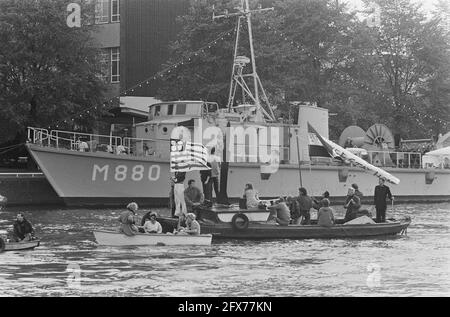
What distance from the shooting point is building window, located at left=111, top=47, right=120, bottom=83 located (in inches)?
2448

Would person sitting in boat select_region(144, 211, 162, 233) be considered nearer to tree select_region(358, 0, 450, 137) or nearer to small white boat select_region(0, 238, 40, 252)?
small white boat select_region(0, 238, 40, 252)

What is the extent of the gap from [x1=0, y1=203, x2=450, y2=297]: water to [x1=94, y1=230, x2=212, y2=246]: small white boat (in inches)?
10.1

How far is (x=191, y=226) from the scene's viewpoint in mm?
29422

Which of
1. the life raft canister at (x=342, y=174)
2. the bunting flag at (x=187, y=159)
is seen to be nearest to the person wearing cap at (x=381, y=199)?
the bunting flag at (x=187, y=159)

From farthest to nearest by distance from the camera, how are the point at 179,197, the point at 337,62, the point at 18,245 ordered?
the point at 337,62, the point at 179,197, the point at 18,245

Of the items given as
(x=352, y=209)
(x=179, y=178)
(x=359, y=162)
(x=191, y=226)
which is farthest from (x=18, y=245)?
(x=359, y=162)

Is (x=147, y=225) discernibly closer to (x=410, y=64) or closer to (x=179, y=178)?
(x=179, y=178)

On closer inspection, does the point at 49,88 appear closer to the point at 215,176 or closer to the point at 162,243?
the point at 215,176

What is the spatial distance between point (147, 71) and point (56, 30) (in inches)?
366

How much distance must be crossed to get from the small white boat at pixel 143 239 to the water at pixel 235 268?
26 centimetres

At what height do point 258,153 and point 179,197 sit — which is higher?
point 258,153

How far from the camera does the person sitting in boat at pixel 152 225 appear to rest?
2916 centimetres

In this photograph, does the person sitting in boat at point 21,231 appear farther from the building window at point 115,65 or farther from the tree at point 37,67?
the building window at point 115,65

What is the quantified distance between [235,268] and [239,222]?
670cm
